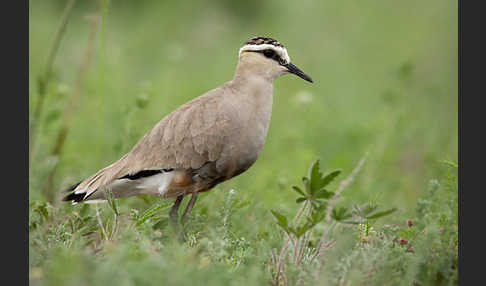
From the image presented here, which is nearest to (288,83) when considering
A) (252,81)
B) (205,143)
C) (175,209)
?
(252,81)

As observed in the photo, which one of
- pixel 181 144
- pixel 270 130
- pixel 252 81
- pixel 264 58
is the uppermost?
pixel 264 58

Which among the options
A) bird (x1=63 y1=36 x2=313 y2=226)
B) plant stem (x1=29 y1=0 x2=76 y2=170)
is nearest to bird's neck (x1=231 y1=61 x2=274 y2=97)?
bird (x1=63 y1=36 x2=313 y2=226)

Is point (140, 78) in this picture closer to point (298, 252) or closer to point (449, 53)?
point (449, 53)

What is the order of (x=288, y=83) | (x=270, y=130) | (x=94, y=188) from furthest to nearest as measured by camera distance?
(x=288, y=83) → (x=270, y=130) → (x=94, y=188)

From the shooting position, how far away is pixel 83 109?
A: 7.24 m

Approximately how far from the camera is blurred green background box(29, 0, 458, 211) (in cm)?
555

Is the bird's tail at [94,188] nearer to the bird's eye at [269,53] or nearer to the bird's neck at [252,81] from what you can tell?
the bird's neck at [252,81]

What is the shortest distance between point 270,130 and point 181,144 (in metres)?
3.48

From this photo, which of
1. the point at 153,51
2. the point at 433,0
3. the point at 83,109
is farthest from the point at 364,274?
the point at 433,0

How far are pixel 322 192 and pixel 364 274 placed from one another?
45 cm

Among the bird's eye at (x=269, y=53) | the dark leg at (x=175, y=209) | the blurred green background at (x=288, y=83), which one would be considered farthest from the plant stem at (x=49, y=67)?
the bird's eye at (x=269, y=53)

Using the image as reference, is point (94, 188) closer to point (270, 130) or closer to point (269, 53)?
point (269, 53)

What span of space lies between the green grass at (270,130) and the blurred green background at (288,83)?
0.10 ft

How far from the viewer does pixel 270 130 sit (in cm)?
735
